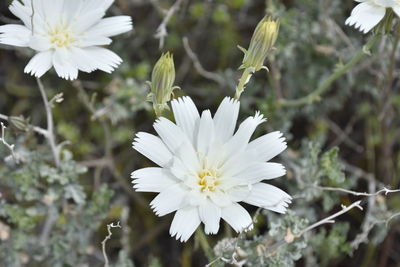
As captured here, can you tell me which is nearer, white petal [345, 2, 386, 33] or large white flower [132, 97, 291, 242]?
large white flower [132, 97, 291, 242]

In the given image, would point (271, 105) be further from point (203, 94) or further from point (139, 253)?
point (139, 253)

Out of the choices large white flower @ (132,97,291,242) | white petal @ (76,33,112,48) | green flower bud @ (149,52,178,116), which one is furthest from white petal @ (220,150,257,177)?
white petal @ (76,33,112,48)

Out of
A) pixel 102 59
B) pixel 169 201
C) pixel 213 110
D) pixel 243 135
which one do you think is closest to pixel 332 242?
→ pixel 243 135

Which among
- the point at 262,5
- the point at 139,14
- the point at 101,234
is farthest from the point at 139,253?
the point at 262,5

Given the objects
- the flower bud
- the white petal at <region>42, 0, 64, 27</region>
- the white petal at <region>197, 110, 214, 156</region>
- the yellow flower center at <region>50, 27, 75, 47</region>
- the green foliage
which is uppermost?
the white petal at <region>42, 0, 64, 27</region>

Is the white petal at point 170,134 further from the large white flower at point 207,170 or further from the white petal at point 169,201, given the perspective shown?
the white petal at point 169,201

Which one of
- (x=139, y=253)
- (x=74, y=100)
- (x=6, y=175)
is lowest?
(x=139, y=253)

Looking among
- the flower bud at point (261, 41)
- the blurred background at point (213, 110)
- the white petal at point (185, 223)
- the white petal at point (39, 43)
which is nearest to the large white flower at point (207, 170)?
the white petal at point (185, 223)

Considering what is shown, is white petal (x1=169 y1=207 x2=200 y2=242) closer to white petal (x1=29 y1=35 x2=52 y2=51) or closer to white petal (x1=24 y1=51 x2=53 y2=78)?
white petal (x1=24 y1=51 x2=53 y2=78)
